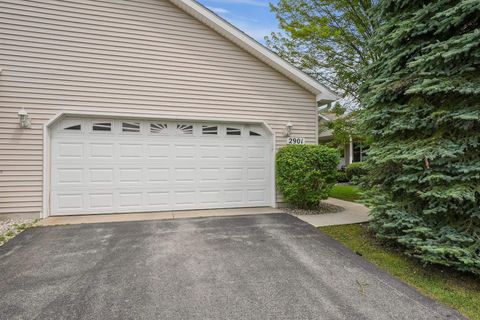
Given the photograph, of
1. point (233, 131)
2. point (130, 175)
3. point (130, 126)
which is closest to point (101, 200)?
point (130, 175)

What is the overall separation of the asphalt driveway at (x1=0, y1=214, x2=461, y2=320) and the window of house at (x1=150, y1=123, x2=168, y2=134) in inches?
105

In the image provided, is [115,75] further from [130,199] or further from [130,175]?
[130,199]

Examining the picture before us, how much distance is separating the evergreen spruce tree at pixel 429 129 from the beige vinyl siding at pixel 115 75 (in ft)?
10.7

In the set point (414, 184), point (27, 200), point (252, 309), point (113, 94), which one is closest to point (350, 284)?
point (252, 309)

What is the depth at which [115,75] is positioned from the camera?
6031 millimetres

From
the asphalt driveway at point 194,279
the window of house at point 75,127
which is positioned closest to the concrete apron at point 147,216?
the asphalt driveway at point 194,279

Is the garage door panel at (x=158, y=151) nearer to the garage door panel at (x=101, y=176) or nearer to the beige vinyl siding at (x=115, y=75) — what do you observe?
the beige vinyl siding at (x=115, y=75)

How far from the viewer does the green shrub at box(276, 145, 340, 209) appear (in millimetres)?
6254

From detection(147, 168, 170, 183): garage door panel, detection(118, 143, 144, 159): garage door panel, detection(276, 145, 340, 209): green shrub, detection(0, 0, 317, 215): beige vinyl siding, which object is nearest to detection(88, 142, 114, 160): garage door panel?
detection(118, 143, 144, 159): garage door panel

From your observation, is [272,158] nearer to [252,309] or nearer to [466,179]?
[466,179]

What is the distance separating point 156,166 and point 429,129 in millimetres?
5757

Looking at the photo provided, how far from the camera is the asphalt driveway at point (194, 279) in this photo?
8.16 feet

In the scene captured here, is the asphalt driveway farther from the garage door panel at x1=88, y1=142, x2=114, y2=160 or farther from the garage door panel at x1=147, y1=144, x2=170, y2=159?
the garage door panel at x1=147, y1=144, x2=170, y2=159

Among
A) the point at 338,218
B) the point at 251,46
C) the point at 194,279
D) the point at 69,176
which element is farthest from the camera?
the point at 251,46
